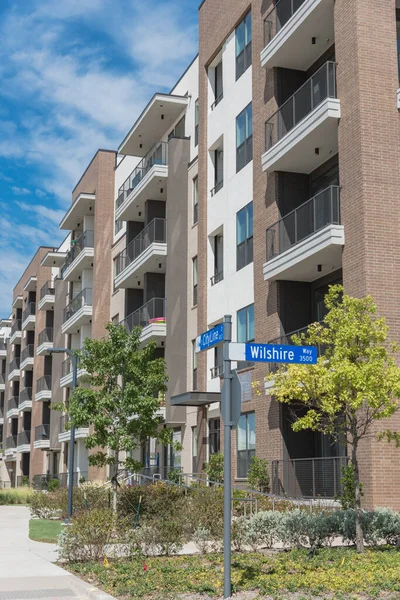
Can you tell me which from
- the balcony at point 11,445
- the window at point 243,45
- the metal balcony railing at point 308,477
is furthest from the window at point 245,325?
the balcony at point 11,445

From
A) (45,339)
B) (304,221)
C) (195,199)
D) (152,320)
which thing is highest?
(195,199)

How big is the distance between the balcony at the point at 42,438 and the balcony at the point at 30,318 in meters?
11.9

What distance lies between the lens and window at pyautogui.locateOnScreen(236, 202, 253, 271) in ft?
101

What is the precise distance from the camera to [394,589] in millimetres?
11039

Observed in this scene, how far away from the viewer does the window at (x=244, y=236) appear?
101ft

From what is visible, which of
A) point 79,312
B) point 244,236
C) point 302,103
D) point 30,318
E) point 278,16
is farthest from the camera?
point 30,318

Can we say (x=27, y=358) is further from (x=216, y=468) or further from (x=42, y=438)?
(x=216, y=468)

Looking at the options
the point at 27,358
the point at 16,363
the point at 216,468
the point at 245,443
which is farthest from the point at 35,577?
the point at 16,363

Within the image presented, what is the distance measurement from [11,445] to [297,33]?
59.9m

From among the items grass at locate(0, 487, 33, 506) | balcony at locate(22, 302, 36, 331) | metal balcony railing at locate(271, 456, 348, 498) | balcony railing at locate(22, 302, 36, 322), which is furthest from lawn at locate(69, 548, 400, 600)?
balcony railing at locate(22, 302, 36, 322)

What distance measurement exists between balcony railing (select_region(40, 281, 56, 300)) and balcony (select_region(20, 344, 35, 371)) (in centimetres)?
675

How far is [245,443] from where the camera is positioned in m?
29.7

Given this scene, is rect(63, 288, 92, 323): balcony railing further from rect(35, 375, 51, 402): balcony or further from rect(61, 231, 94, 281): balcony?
rect(35, 375, 51, 402): balcony

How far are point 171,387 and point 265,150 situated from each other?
12207 mm
